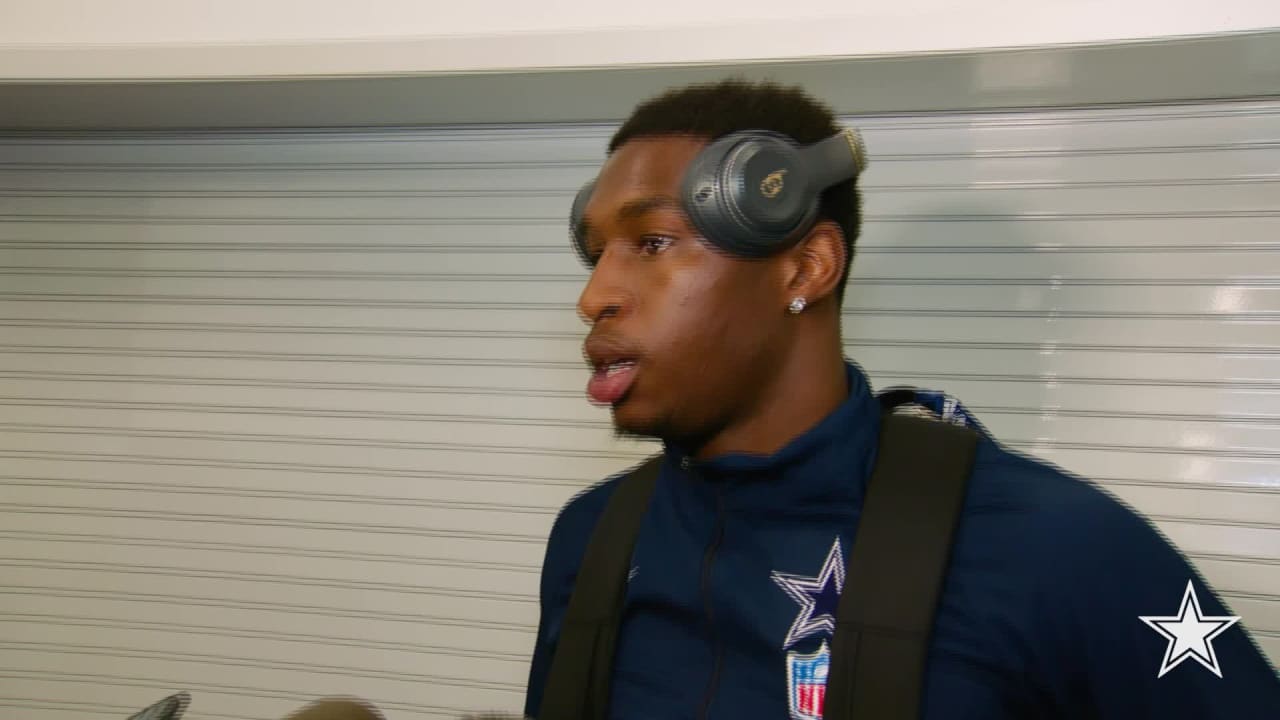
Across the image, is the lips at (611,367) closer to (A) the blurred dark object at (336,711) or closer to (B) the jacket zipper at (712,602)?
(B) the jacket zipper at (712,602)

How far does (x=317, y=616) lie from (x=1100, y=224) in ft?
10.1

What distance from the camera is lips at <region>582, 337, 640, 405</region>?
180 centimetres

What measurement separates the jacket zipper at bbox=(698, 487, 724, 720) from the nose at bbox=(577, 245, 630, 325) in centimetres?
40

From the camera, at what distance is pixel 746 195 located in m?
1.77

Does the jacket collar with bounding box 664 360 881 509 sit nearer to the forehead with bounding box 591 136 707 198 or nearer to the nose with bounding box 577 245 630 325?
the nose with bounding box 577 245 630 325

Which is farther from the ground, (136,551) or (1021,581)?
(1021,581)

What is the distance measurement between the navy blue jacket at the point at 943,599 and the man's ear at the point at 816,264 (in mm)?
209

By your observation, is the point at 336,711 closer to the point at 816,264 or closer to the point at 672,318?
the point at 672,318

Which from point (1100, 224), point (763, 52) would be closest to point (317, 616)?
point (763, 52)

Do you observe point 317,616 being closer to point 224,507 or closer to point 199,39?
point 224,507

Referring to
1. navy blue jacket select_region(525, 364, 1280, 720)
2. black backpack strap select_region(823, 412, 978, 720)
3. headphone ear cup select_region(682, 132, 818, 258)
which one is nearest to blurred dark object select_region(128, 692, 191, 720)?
navy blue jacket select_region(525, 364, 1280, 720)

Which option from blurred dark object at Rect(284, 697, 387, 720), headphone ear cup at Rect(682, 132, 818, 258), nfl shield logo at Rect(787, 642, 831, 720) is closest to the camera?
blurred dark object at Rect(284, 697, 387, 720)

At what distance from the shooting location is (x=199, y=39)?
11.2 ft

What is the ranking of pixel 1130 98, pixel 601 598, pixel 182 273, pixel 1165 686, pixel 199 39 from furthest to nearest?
1. pixel 182 273
2. pixel 199 39
3. pixel 1130 98
4. pixel 601 598
5. pixel 1165 686
